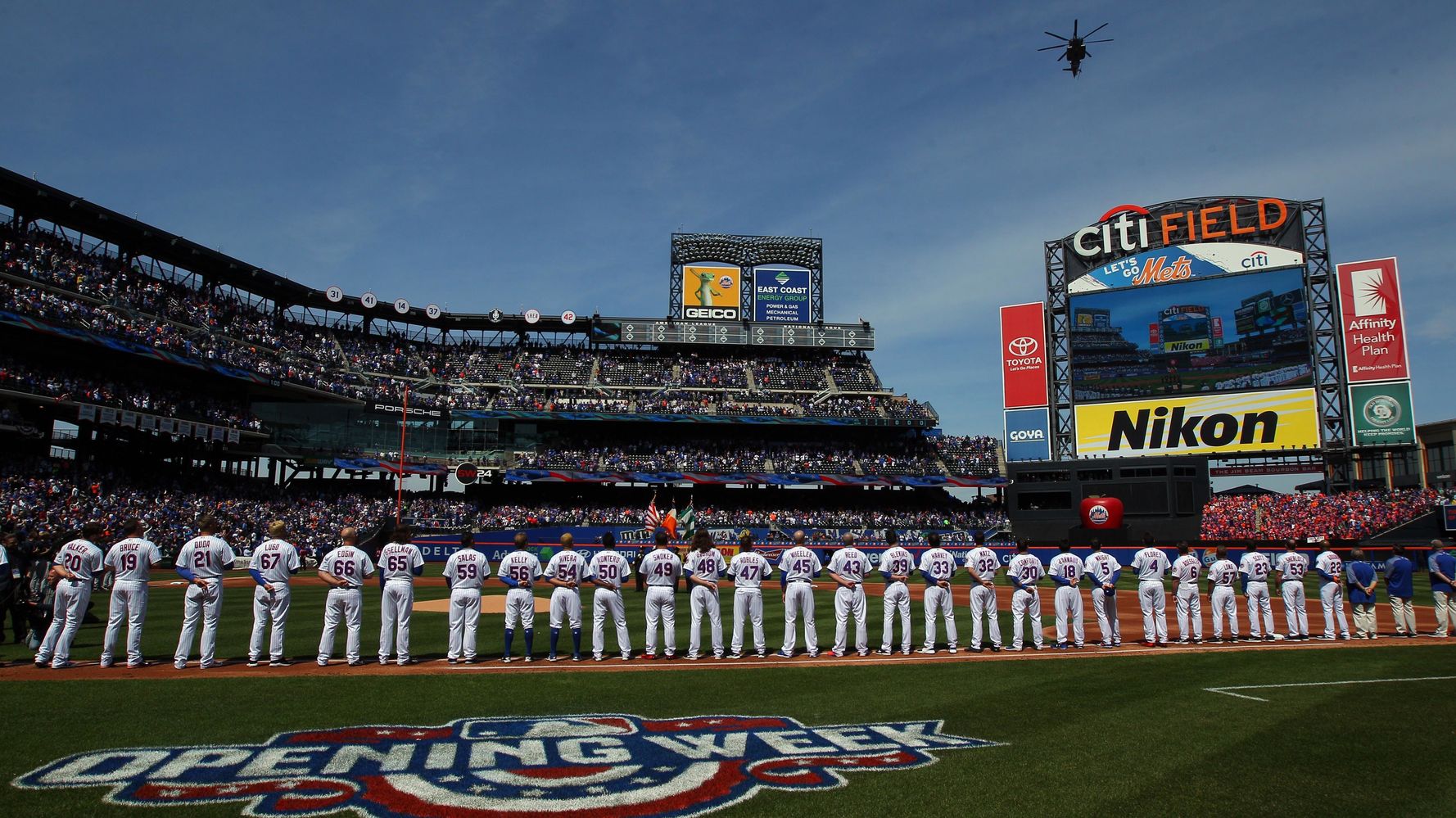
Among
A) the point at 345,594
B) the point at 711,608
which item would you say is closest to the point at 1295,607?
the point at 711,608

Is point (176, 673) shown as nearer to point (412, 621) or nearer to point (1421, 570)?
point (412, 621)

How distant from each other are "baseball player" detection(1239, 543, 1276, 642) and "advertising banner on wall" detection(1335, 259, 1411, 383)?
104 ft

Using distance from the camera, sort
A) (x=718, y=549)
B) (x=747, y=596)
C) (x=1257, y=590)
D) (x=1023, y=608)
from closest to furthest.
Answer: (x=747, y=596) → (x=1023, y=608) → (x=1257, y=590) → (x=718, y=549)

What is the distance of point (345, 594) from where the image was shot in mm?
11219

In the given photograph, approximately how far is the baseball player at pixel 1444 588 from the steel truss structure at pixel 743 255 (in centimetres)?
4582

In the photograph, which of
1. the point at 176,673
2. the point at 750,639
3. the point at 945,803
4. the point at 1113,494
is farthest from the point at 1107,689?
the point at 1113,494

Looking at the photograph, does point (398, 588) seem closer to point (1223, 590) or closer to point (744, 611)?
point (744, 611)

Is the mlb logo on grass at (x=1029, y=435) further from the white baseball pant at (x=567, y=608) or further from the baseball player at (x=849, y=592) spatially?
the white baseball pant at (x=567, y=608)

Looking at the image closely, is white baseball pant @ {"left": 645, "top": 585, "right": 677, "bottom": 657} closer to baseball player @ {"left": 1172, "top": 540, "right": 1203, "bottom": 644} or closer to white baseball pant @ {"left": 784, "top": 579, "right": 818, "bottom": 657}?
white baseball pant @ {"left": 784, "top": 579, "right": 818, "bottom": 657}

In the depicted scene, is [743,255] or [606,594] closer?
[606,594]

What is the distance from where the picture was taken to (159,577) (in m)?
28.4

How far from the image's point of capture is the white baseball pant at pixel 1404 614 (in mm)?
14859

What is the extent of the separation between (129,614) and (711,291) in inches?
1936

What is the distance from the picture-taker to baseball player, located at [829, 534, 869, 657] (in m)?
12.5
